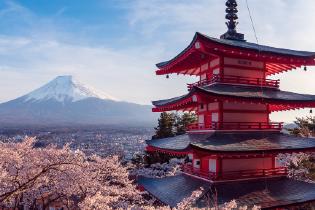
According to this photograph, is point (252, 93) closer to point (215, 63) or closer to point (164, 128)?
point (215, 63)

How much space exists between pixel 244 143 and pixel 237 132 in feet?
2.70

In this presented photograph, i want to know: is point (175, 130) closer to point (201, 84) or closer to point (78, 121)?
point (201, 84)

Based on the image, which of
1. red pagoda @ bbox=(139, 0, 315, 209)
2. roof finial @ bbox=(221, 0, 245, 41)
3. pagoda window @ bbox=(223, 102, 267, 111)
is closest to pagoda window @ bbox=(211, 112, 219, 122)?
red pagoda @ bbox=(139, 0, 315, 209)

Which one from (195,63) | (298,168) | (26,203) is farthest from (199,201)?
(298,168)

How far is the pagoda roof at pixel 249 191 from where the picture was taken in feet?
37.9

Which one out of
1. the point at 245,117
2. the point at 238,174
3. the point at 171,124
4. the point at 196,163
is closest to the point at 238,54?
the point at 245,117

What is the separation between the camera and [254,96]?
12.9 m

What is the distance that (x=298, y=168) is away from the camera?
23.0 metres

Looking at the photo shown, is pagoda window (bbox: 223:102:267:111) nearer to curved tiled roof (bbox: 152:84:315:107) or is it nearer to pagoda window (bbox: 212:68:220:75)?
curved tiled roof (bbox: 152:84:315:107)

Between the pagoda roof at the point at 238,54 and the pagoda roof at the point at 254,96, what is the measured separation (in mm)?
1228

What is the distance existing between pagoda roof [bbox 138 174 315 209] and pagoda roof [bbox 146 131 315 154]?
1.39 meters

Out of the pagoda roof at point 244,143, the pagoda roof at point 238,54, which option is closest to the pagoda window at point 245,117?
the pagoda roof at point 244,143

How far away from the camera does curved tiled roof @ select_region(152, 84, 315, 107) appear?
12500 millimetres

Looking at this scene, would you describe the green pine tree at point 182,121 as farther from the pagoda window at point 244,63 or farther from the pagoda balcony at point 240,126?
the pagoda window at point 244,63
